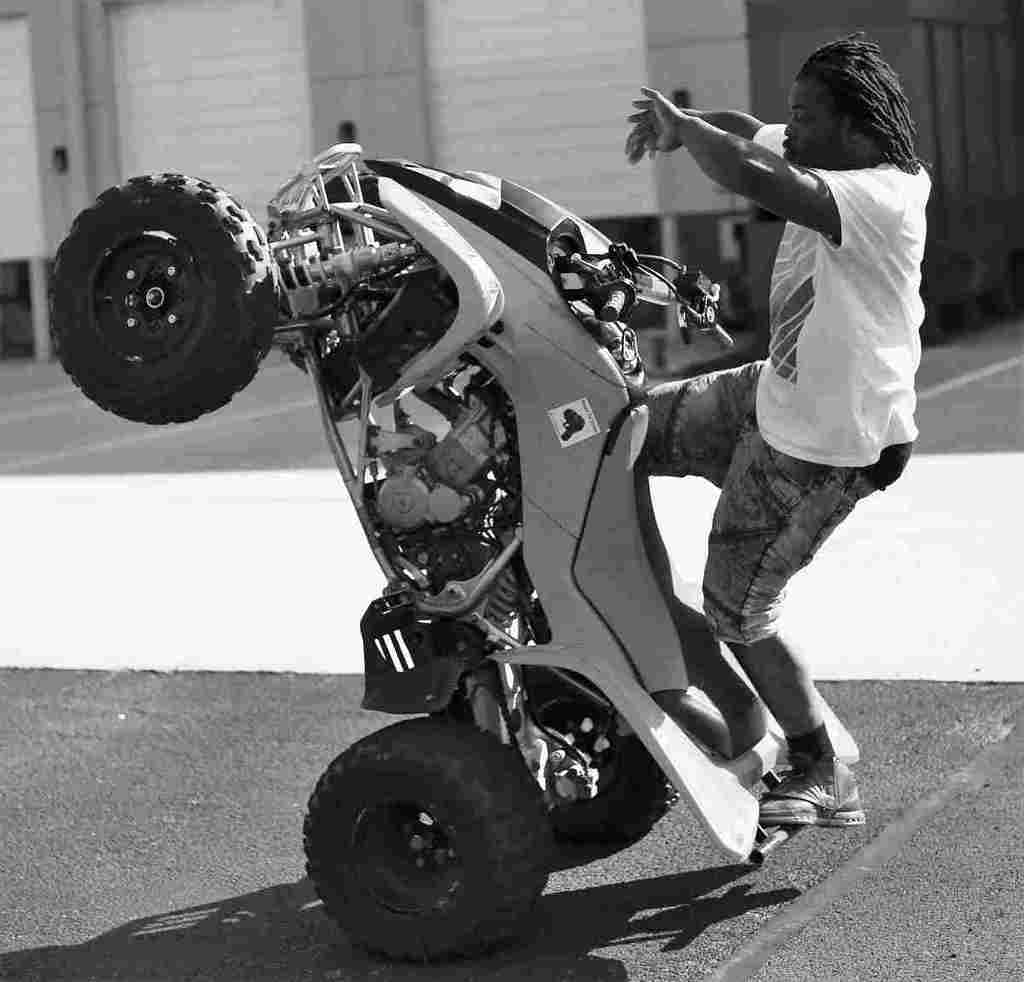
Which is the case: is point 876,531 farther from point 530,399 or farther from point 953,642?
point 530,399

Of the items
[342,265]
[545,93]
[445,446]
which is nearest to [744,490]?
[445,446]

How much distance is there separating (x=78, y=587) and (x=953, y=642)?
343 cm

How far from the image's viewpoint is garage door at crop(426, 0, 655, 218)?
18.1 meters

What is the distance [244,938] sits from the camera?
4.46 m

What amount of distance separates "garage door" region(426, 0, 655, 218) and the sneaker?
13.7m

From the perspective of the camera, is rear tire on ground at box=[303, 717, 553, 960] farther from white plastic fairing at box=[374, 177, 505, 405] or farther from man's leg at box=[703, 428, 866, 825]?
white plastic fairing at box=[374, 177, 505, 405]

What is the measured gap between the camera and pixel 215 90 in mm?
19609

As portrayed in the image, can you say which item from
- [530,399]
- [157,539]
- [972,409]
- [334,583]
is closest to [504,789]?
[530,399]

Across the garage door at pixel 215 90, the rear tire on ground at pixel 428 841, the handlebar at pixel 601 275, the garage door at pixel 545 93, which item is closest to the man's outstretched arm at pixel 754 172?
the handlebar at pixel 601 275

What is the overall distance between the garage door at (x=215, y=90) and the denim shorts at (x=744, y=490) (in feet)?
50.1

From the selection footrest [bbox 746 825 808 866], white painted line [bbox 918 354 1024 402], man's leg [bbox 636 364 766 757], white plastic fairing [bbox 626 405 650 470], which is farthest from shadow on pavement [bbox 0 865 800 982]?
white painted line [bbox 918 354 1024 402]

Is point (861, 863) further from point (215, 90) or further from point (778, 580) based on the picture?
point (215, 90)

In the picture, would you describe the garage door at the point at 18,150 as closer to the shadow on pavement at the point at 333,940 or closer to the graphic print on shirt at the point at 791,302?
the shadow on pavement at the point at 333,940

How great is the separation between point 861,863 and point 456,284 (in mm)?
1661
